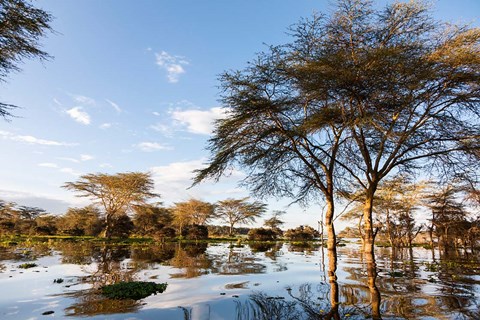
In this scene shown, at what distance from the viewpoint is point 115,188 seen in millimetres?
43719

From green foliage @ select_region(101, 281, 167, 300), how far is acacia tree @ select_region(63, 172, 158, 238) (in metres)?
37.2

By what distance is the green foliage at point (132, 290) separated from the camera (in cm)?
750

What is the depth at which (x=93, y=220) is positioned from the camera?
54.8 metres

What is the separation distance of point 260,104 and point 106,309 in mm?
11739

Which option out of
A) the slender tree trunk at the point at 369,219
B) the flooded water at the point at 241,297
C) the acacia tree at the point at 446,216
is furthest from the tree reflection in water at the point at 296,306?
the acacia tree at the point at 446,216

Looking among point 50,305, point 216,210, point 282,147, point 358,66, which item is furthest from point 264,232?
point 50,305

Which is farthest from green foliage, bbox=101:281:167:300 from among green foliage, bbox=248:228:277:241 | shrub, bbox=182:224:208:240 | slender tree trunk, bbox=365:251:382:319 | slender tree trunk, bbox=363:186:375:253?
green foliage, bbox=248:228:277:241

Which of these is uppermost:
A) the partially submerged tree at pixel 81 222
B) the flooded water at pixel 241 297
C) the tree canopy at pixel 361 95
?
the tree canopy at pixel 361 95

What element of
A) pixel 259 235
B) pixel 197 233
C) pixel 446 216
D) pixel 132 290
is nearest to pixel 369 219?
pixel 132 290

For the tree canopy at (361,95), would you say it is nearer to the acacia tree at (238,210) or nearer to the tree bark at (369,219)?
the tree bark at (369,219)

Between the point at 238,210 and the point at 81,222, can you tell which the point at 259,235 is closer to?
the point at 238,210

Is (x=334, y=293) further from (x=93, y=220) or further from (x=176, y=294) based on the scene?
(x=93, y=220)

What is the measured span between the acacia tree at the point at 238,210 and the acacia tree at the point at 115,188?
900 inches

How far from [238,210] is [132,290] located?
57876 millimetres
